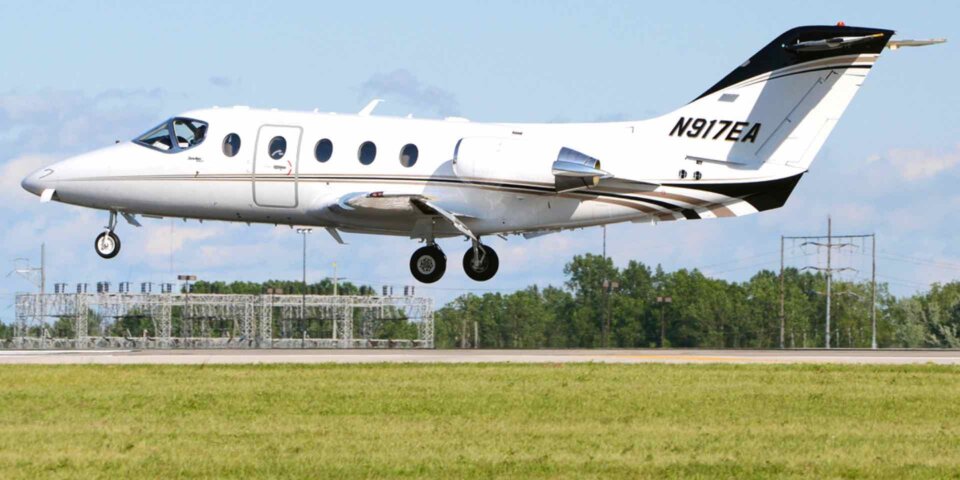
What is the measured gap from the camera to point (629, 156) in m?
33.2

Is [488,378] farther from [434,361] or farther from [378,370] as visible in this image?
[434,361]

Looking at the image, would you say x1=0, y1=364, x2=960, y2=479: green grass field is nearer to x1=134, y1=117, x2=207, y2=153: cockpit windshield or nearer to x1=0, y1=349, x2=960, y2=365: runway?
x1=0, y1=349, x2=960, y2=365: runway

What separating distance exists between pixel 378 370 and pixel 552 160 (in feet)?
25.9

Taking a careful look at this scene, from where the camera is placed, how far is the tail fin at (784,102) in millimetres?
32125

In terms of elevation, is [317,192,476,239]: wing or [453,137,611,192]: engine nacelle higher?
[453,137,611,192]: engine nacelle

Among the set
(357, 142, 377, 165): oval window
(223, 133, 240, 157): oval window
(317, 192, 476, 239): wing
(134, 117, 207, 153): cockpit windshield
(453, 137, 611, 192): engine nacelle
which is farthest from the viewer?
(134, 117, 207, 153): cockpit windshield

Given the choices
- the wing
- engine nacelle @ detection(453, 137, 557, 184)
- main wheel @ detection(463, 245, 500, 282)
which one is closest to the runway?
main wheel @ detection(463, 245, 500, 282)

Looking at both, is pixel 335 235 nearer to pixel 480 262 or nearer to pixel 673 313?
pixel 480 262

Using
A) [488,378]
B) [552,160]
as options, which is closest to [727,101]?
[552,160]

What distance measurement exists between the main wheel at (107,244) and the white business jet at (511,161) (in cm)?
192

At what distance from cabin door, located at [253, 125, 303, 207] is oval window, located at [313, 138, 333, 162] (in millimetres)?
456

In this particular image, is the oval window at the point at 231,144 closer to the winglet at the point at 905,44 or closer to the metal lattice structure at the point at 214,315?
the winglet at the point at 905,44

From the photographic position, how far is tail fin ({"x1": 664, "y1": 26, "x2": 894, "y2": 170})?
105 feet

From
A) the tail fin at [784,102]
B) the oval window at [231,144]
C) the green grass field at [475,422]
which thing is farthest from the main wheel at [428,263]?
the green grass field at [475,422]
